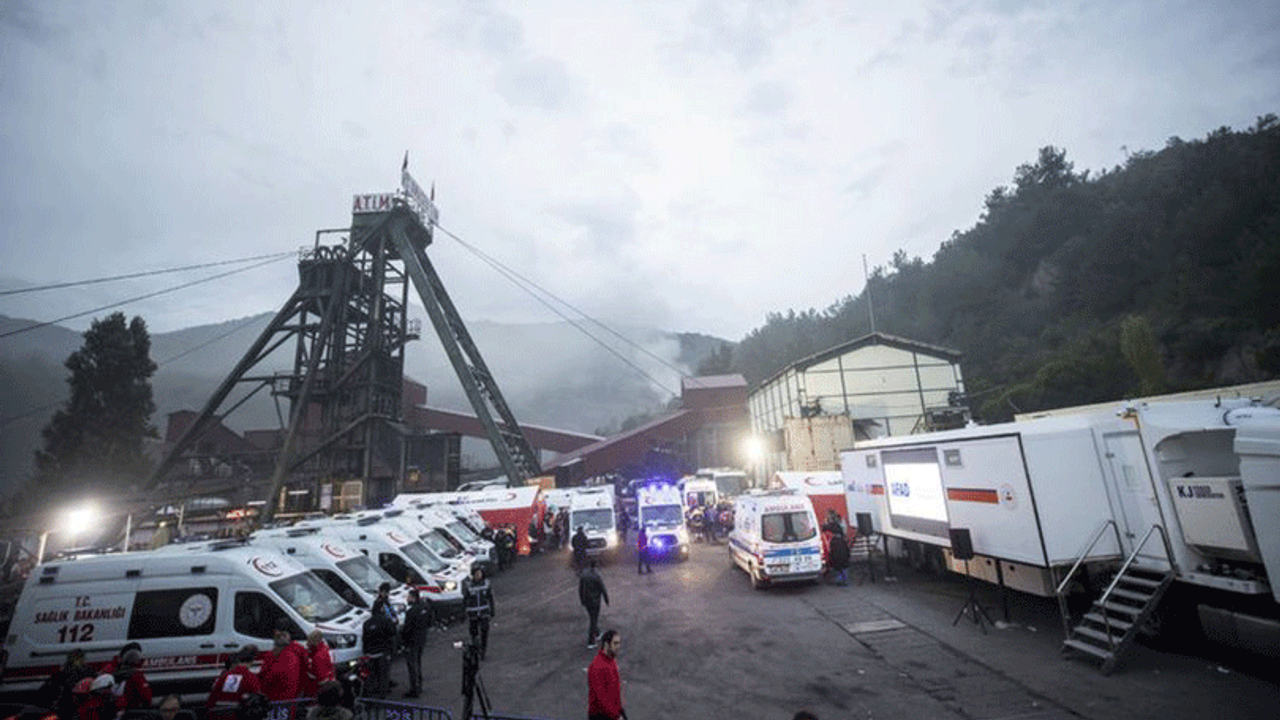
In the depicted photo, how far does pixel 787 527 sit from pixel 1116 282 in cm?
5541

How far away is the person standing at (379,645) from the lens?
873 centimetres

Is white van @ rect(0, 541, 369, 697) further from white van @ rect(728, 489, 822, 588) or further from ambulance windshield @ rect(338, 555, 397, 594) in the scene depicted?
white van @ rect(728, 489, 822, 588)

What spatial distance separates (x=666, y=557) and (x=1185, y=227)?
187ft

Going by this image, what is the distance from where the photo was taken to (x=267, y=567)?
9.01 m

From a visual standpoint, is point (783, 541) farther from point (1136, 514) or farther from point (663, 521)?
point (1136, 514)

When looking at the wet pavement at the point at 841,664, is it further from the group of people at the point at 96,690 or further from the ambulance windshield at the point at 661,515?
the ambulance windshield at the point at 661,515

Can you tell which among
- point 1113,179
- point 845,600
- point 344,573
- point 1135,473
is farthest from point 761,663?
point 1113,179

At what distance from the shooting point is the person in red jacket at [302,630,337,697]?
7301 millimetres

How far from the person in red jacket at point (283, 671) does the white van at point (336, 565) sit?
3168 millimetres

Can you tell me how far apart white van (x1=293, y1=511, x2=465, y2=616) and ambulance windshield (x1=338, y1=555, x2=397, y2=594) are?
841 mm

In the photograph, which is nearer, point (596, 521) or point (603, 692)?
point (603, 692)

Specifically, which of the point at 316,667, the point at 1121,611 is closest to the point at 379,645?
the point at 316,667

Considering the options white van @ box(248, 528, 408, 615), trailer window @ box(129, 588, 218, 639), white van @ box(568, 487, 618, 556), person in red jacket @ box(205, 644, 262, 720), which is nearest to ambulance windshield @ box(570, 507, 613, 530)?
white van @ box(568, 487, 618, 556)

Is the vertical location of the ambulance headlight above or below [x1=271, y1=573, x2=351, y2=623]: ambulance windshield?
below
